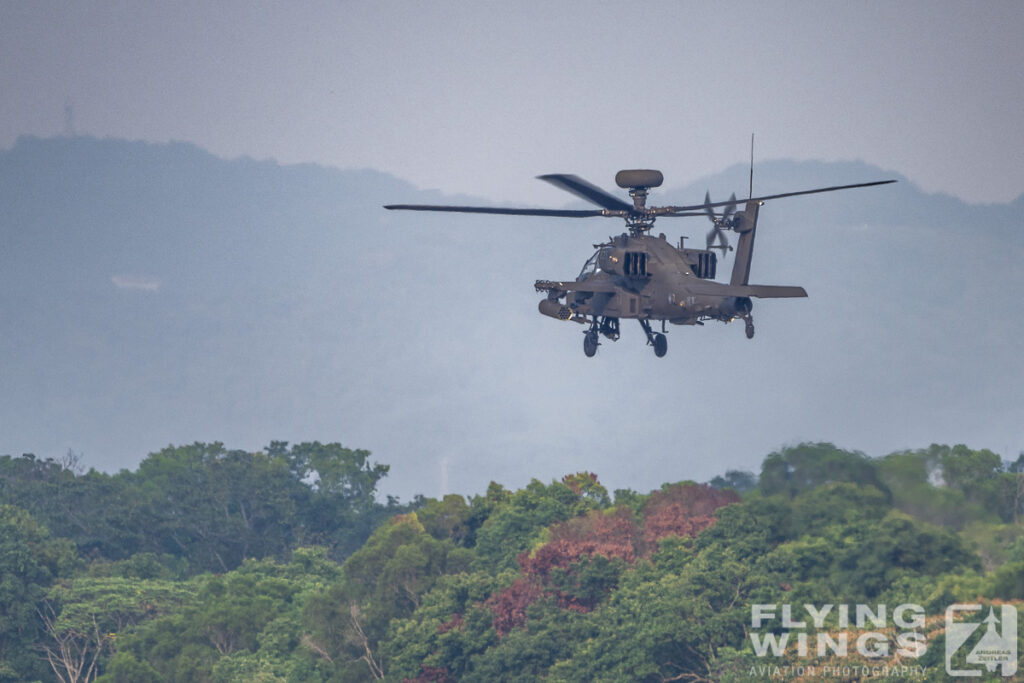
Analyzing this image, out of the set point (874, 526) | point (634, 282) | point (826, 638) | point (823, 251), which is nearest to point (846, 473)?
point (874, 526)

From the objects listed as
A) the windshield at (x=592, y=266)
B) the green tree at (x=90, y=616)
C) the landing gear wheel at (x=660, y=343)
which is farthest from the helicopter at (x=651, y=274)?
the green tree at (x=90, y=616)

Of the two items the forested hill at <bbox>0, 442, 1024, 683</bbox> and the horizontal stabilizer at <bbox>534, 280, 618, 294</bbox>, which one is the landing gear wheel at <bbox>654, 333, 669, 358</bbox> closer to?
the horizontal stabilizer at <bbox>534, 280, 618, 294</bbox>

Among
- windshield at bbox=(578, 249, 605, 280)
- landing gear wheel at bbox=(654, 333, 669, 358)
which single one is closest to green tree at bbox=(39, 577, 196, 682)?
landing gear wheel at bbox=(654, 333, 669, 358)

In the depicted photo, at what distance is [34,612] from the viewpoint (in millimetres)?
72125

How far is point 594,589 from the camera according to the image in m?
56.7

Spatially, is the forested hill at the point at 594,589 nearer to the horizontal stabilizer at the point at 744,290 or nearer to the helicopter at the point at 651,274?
the helicopter at the point at 651,274

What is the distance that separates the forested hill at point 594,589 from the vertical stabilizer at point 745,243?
13.1 meters

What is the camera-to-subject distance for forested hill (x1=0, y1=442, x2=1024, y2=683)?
42.8m

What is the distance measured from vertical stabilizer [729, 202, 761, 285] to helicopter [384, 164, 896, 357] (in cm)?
2

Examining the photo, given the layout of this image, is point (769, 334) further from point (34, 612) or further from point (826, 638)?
point (826, 638)

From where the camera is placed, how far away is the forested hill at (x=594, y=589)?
141ft

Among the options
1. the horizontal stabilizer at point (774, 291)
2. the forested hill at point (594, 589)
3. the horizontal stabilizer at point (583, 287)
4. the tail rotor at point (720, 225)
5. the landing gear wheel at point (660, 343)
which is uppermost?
the tail rotor at point (720, 225)

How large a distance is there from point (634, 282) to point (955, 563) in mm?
15640

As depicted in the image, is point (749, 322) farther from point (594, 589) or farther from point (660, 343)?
point (594, 589)
